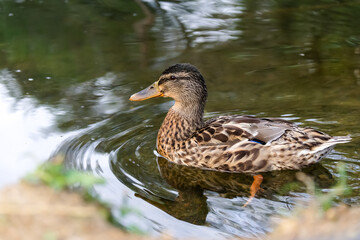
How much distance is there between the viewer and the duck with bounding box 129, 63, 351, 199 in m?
6.19

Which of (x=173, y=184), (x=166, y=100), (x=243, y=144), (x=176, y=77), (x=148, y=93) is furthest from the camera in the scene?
(x=166, y=100)

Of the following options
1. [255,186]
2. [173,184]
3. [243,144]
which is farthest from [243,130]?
[173,184]

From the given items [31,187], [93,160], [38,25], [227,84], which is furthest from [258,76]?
[31,187]

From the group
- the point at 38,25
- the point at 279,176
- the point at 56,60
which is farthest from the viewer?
the point at 38,25

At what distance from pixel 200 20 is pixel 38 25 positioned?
9.95ft

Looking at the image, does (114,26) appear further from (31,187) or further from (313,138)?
(31,187)

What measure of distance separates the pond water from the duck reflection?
Result: 0.02 meters

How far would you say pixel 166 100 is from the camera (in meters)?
8.18

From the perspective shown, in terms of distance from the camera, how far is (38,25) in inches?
420

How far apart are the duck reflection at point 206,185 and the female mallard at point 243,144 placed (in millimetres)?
99

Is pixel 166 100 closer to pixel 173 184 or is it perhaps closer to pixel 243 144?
pixel 243 144

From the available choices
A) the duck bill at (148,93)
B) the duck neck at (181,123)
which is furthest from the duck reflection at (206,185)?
the duck bill at (148,93)

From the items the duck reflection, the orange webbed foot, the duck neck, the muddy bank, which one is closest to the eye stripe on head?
the duck neck

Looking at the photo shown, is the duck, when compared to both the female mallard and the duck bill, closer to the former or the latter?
the female mallard
